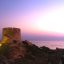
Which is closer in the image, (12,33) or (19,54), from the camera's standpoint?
(19,54)

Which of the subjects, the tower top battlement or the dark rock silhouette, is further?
the tower top battlement

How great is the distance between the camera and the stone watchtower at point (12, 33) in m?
47.3

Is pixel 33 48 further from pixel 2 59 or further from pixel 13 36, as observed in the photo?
pixel 2 59

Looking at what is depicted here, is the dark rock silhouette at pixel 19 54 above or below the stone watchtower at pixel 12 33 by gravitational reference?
below

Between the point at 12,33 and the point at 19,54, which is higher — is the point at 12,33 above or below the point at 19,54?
above

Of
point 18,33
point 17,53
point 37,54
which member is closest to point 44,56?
point 37,54

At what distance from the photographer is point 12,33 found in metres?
47.4

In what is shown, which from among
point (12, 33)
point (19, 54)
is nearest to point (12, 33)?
point (12, 33)

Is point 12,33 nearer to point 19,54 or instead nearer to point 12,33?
point 12,33

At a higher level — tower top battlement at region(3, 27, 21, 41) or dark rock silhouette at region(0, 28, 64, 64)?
tower top battlement at region(3, 27, 21, 41)

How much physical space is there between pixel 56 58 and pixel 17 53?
7.54m

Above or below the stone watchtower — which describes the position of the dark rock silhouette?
below

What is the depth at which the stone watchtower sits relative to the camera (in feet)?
155

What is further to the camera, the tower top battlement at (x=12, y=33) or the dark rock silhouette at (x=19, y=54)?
the tower top battlement at (x=12, y=33)
